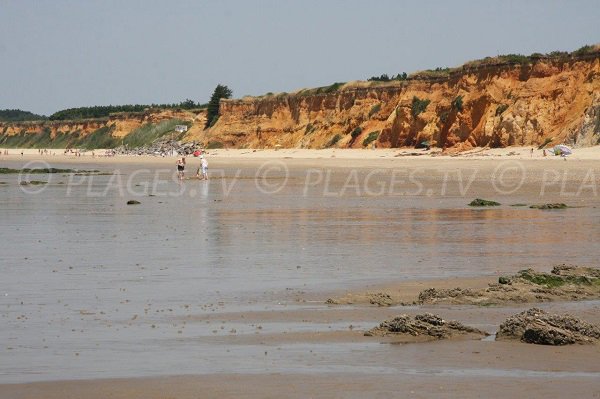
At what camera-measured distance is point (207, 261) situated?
46.1 feet

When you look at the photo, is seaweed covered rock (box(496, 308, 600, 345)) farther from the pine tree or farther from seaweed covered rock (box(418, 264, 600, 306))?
the pine tree

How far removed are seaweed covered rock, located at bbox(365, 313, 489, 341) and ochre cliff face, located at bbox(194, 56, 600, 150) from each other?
138 feet

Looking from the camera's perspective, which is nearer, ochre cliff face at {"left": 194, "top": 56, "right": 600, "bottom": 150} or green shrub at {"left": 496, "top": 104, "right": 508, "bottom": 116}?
ochre cliff face at {"left": 194, "top": 56, "right": 600, "bottom": 150}

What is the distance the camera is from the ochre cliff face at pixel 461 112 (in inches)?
2203

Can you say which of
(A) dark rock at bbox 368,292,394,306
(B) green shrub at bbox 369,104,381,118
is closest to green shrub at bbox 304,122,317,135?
(B) green shrub at bbox 369,104,381,118

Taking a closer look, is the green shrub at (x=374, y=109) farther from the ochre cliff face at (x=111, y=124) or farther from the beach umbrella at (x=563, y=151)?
the ochre cliff face at (x=111, y=124)

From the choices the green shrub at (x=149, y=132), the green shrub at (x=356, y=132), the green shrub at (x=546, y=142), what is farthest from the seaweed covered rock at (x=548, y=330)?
the green shrub at (x=149, y=132)

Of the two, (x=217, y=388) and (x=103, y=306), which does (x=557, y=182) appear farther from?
(x=217, y=388)

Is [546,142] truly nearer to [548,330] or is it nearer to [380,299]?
[380,299]

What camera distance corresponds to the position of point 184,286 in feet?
38.0

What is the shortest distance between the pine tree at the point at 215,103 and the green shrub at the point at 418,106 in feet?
139

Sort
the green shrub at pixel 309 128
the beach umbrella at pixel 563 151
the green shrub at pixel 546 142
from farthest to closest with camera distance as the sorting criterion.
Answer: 1. the green shrub at pixel 309 128
2. the green shrub at pixel 546 142
3. the beach umbrella at pixel 563 151

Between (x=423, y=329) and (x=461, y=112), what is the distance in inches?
2205

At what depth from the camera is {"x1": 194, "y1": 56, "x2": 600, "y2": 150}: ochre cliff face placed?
5597cm
